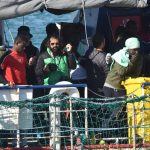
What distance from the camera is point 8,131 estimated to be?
1308 cm

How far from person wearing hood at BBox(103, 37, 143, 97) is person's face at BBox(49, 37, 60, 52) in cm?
91

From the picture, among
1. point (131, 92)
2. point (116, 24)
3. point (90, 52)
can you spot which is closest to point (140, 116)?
point (131, 92)

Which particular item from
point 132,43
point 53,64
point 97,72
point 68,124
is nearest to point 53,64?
point 53,64

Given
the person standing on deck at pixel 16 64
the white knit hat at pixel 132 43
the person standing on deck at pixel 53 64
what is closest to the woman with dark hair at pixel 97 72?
the person standing on deck at pixel 53 64

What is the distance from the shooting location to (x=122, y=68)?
13.6m

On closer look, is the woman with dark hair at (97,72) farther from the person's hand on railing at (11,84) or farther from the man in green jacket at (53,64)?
the person's hand on railing at (11,84)

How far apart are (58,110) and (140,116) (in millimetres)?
1253

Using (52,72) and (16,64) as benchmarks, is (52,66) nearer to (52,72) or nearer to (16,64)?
(52,72)

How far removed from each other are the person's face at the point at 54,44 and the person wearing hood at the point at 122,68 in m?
0.91

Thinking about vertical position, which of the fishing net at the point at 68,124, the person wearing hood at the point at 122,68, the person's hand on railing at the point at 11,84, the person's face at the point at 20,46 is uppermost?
the person's face at the point at 20,46

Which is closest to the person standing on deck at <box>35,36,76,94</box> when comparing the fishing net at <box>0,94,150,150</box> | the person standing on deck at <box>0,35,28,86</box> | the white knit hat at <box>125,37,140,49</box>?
the person standing on deck at <box>0,35,28,86</box>

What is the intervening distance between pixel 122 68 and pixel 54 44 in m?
1.15

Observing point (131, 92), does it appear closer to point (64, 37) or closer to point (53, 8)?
point (53, 8)

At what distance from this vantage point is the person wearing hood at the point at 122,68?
1355 cm
